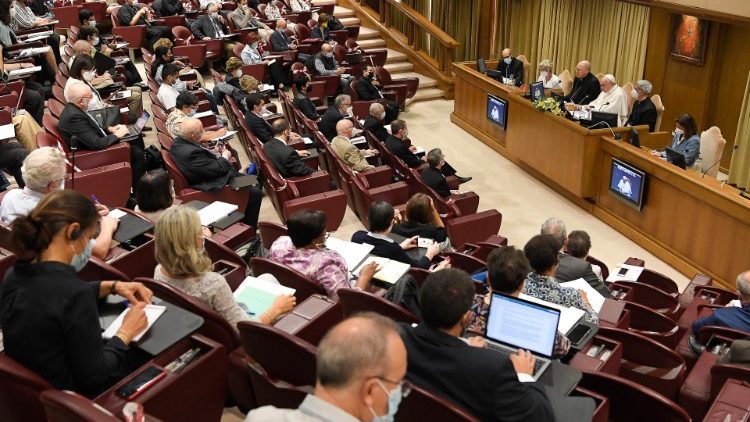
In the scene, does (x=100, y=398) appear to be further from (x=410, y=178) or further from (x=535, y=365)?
(x=410, y=178)

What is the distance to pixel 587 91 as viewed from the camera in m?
9.19

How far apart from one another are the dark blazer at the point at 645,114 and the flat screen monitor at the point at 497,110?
157 centimetres

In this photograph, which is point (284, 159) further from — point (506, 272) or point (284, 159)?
point (506, 272)

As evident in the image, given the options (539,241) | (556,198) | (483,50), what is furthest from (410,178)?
(483,50)

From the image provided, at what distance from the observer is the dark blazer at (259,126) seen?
704 centimetres

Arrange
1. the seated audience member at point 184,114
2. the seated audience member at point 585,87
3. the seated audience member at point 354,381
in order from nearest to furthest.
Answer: the seated audience member at point 354,381, the seated audience member at point 184,114, the seated audience member at point 585,87

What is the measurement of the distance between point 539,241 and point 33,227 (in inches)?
86.8

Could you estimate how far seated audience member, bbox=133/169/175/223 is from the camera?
13.8 ft

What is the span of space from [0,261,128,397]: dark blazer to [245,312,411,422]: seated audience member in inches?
Answer: 33.4

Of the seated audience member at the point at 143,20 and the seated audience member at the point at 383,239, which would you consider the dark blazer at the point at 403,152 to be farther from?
the seated audience member at the point at 143,20

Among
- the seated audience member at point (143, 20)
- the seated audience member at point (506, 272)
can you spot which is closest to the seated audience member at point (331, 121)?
the seated audience member at point (143, 20)

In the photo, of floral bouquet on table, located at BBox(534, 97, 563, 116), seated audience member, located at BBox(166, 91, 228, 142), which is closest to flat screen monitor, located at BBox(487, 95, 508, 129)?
floral bouquet on table, located at BBox(534, 97, 563, 116)

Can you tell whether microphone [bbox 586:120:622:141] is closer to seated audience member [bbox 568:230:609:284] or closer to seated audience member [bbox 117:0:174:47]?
seated audience member [bbox 568:230:609:284]

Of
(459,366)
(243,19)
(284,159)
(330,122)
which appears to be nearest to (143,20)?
(243,19)
